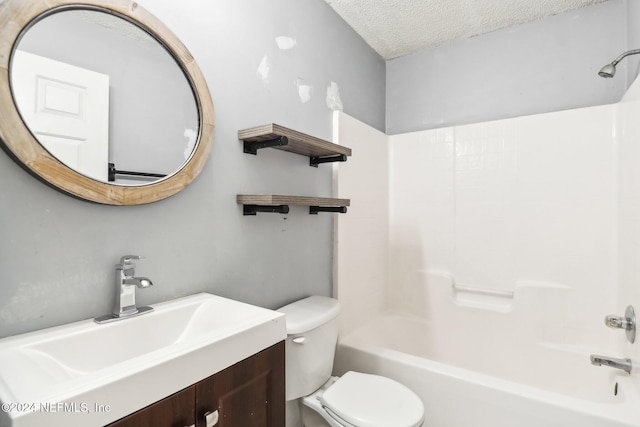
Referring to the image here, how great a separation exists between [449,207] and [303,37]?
4.88 feet

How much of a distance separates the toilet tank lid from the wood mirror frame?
0.70 metres

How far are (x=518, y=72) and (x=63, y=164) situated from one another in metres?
2.55

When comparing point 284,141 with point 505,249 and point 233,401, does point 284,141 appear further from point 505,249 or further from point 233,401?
point 505,249

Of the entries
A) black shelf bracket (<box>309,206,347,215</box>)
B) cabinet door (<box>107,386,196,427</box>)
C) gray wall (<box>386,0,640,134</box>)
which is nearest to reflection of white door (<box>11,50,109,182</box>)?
cabinet door (<box>107,386,196,427</box>)

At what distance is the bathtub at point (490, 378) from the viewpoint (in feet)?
4.17

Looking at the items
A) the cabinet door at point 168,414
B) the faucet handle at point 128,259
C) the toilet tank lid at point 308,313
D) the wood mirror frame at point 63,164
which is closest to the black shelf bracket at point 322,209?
the toilet tank lid at point 308,313

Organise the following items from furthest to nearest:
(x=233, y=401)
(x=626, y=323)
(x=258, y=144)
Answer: (x=626, y=323)
(x=258, y=144)
(x=233, y=401)

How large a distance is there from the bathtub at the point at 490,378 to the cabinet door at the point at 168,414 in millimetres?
1170

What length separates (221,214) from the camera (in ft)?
4.18

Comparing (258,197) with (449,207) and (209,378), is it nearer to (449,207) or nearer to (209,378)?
(209,378)

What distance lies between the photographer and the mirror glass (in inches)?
32.7

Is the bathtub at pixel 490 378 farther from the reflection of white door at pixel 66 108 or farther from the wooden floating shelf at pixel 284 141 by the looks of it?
the reflection of white door at pixel 66 108

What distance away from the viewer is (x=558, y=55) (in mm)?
2025

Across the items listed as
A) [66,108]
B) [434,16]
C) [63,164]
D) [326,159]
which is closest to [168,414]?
[63,164]
